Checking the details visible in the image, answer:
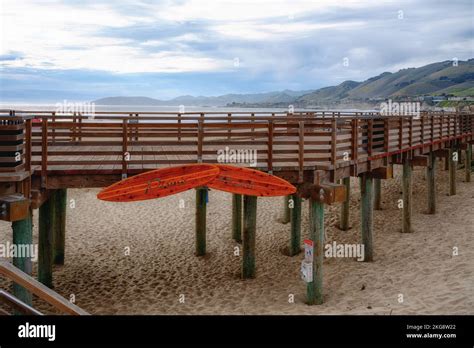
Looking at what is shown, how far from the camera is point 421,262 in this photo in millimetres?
13031

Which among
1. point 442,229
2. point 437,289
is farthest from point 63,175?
point 442,229

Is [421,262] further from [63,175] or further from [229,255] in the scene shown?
[63,175]

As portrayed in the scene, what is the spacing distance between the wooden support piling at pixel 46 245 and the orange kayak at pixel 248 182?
5473mm

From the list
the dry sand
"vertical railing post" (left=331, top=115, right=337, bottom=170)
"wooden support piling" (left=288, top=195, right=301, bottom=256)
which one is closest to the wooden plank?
the dry sand

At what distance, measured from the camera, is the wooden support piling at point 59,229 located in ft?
46.7

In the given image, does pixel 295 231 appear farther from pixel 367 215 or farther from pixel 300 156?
pixel 300 156

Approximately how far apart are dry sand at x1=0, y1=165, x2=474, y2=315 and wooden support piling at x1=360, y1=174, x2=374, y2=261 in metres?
0.40

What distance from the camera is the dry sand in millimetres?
10586

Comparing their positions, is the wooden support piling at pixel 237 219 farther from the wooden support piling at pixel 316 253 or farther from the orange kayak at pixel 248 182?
the orange kayak at pixel 248 182

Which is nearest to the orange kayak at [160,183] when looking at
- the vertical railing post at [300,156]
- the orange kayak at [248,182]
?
the orange kayak at [248,182]

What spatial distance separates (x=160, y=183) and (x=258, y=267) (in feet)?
19.9

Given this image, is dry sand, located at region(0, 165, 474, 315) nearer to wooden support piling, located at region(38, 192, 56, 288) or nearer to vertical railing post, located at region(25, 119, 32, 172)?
wooden support piling, located at region(38, 192, 56, 288)
